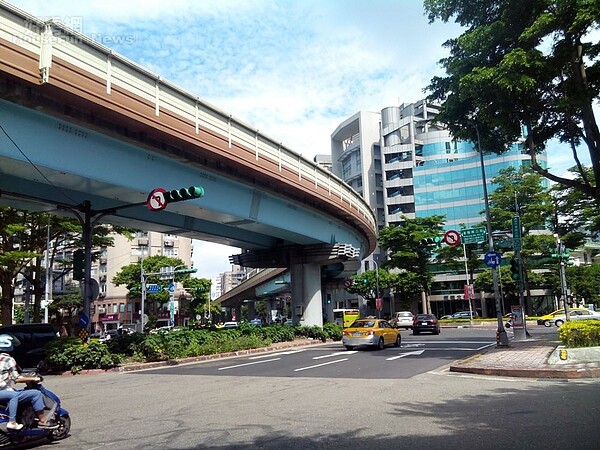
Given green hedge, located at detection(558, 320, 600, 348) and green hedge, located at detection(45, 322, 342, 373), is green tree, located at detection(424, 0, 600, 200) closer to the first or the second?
green hedge, located at detection(558, 320, 600, 348)

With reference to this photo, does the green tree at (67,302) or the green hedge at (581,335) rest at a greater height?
the green tree at (67,302)

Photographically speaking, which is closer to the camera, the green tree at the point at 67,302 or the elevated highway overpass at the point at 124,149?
the elevated highway overpass at the point at 124,149

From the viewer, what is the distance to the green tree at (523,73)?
16266mm

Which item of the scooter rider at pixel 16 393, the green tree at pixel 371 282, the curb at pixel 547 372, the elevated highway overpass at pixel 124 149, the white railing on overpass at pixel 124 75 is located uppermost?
the white railing on overpass at pixel 124 75

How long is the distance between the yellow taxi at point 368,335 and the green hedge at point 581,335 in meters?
9.70

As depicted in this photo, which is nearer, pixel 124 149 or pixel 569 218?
pixel 124 149

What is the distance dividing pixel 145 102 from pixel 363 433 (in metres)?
12.7

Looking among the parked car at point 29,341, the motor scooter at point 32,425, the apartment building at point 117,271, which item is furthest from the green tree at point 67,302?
the motor scooter at point 32,425

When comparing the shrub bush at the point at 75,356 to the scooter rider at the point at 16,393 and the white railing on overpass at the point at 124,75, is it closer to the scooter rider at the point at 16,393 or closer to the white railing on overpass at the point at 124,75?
the white railing on overpass at the point at 124,75

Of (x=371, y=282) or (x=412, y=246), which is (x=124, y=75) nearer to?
(x=412, y=246)

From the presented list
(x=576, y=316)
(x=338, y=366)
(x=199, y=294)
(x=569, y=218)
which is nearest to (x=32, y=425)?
(x=338, y=366)

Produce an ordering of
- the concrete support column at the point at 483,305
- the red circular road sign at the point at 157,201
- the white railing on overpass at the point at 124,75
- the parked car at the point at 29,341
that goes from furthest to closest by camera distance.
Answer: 1. the concrete support column at the point at 483,305
2. the parked car at the point at 29,341
3. the red circular road sign at the point at 157,201
4. the white railing on overpass at the point at 124,75

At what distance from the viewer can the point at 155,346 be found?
69.1ft

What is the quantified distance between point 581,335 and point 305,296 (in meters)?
20.0
